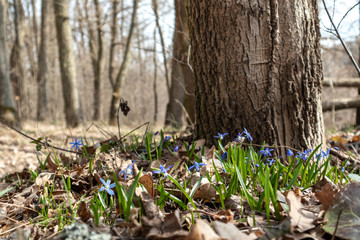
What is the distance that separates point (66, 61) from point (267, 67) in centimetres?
897

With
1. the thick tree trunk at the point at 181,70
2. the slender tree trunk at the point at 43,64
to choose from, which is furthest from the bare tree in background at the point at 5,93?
the slender tree trunk at the point at 43,64

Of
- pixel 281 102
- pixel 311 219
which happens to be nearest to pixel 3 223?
pixel 311 219

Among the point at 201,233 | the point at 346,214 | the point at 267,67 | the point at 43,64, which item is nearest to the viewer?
the point at 201,233

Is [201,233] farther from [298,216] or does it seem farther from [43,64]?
[43,64]

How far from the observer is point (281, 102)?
220 cm

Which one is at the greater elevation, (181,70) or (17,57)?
(17,57)

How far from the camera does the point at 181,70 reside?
7.65m

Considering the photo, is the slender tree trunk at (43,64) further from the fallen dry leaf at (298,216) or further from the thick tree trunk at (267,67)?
the fallen dry leaf at (298,216)

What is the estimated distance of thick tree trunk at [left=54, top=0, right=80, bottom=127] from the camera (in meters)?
9.71

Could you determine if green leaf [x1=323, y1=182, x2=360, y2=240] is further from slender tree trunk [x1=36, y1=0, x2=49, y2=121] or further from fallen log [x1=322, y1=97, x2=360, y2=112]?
slender tree trunk [x1=36, y1=0, x2=49, y2=121]

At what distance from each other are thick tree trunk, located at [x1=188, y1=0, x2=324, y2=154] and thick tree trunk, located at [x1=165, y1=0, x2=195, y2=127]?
1139 millimetres

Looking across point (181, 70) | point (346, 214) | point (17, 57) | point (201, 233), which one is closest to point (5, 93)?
point (181, 70)

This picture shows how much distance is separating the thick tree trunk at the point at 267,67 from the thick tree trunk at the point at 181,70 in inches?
44.9

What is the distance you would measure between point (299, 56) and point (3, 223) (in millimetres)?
2247
